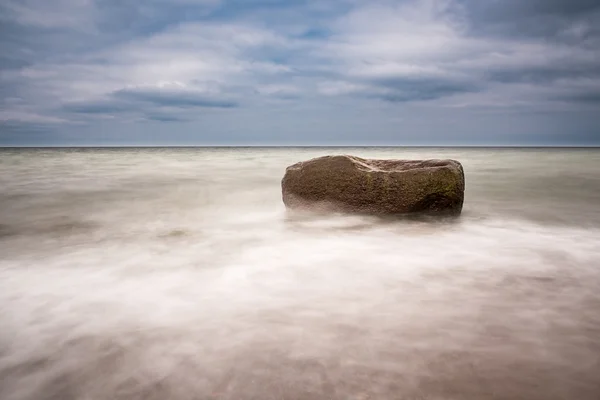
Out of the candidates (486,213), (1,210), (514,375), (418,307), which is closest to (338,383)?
(514,375)

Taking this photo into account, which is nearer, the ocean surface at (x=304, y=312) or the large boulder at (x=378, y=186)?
the ocean surface at (x=304, y=312)

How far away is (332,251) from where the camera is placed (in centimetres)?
414

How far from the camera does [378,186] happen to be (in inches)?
225

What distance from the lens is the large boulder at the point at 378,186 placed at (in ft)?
18.4

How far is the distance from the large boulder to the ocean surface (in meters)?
0.44

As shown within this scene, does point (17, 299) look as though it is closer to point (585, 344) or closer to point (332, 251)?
point (332, 251)

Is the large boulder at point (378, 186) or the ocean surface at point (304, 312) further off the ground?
the large boulder at point (378, 186)

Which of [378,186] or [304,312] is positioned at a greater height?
[378,186]

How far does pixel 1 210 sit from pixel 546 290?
8171 mm

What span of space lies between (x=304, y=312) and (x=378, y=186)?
11.1ft

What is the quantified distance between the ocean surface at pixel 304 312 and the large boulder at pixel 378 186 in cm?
44

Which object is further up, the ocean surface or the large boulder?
the large boulder

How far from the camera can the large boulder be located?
561cm

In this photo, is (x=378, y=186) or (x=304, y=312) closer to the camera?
(x=304, y=312)
